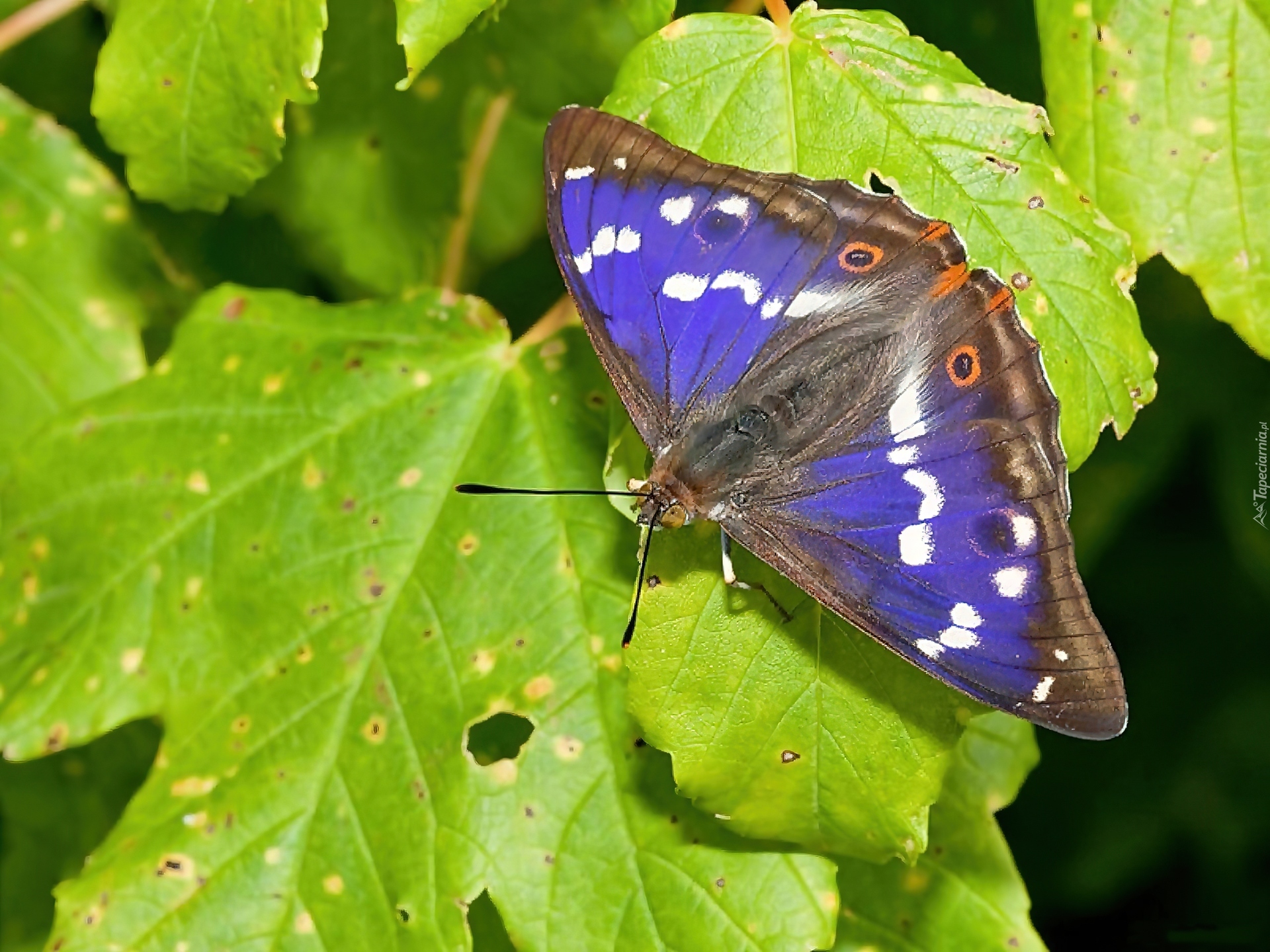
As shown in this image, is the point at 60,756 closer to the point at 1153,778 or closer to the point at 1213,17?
the point at 1153,778

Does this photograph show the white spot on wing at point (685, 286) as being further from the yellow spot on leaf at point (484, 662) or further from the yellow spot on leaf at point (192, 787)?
the yellow spot on leaf at point (192, 787)

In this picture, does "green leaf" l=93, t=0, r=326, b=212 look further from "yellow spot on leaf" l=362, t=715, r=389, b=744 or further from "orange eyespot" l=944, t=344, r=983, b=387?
"orange eyespot" l=944, t=344, r=983, b=387

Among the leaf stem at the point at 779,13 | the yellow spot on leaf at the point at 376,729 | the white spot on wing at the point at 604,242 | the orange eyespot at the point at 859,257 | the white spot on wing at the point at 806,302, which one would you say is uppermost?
the leaf stem at the point at 779,13

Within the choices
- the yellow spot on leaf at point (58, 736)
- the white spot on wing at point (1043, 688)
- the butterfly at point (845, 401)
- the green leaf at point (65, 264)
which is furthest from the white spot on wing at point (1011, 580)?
the green leaf at point (65, 264)

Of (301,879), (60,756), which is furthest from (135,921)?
(60,756)

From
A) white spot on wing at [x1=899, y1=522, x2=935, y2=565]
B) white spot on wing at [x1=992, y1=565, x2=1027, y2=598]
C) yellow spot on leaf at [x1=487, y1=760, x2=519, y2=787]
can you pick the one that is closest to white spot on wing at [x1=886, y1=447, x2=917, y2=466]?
white spot on wing at [x1=899, y1=522, x2=935, y2=565]

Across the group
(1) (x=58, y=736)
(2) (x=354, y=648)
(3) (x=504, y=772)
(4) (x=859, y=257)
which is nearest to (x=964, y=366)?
(4) (x=859, y=257)
